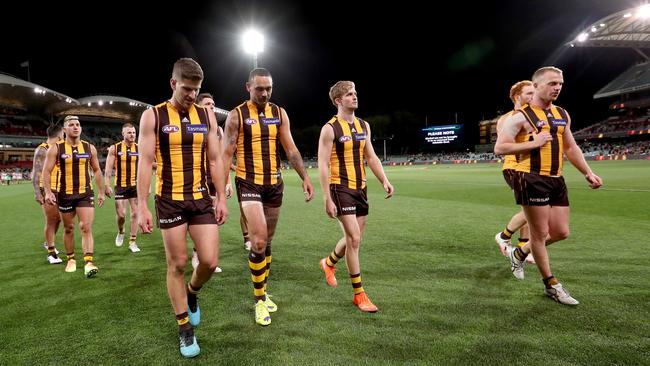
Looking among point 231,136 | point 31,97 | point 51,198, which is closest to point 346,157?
point 231,136

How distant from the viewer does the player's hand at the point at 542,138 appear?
12.9 feet

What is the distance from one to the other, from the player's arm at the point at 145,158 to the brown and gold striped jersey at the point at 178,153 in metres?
0.07

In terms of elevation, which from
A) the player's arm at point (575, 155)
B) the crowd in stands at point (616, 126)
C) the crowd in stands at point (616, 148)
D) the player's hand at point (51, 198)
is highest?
the crowd in stands at point (616, 126)

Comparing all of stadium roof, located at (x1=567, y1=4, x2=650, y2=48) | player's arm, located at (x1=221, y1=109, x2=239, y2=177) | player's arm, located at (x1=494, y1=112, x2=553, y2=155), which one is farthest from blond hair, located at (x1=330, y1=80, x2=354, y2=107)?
stadium roof, located at (x1=567, y1=4, x2=650, y2=48)

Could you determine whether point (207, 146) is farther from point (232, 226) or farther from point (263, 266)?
point (232, 226)

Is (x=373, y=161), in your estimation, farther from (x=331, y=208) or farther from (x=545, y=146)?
(x=545, y=146)

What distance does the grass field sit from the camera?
10.2ft

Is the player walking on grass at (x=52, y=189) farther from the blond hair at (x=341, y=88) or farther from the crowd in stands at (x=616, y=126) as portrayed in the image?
the crowd in stands at (x=616, y=126)

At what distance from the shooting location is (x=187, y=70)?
10.7 feet

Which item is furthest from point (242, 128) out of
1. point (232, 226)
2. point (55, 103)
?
point (55, 103)

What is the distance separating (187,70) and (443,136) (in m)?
92.3

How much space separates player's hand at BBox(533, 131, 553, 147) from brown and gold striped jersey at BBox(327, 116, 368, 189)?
1839mm

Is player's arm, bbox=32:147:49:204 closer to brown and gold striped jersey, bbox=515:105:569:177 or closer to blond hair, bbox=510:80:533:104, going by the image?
brown and gold striped jersey, bbox=515:105:569:177

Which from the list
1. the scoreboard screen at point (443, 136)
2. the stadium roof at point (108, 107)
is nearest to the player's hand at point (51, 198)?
the stadium roof at point (108, 107)
